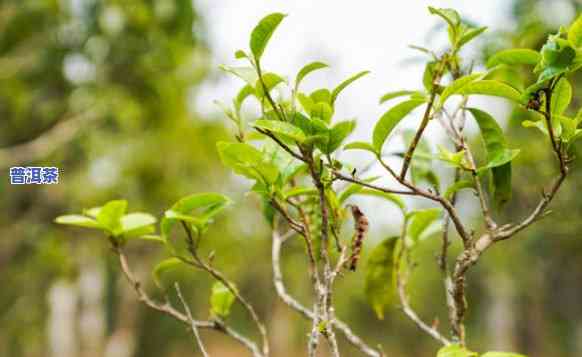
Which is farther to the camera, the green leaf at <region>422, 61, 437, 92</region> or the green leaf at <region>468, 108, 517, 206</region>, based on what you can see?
the green leaf at <region>422, 61, 437, 92</region>

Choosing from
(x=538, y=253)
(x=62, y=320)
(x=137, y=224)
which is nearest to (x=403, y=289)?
(x=137, y=224)

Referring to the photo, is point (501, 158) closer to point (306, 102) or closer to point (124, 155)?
point (306, 102)

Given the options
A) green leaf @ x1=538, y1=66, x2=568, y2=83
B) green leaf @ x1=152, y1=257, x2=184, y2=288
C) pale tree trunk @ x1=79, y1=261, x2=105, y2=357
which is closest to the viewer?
green leaf @ x1=538, y1=66, x2=568, y2=83

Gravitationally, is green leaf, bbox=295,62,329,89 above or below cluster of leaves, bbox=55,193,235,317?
above

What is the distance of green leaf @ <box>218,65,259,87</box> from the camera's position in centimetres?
58

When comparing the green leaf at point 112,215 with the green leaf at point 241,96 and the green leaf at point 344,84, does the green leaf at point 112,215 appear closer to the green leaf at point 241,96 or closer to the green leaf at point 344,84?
the green leaf at point 241,96

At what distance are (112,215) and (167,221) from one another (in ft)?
0.26

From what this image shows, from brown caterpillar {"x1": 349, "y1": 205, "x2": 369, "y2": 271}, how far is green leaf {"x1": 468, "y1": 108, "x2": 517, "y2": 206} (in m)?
0.15

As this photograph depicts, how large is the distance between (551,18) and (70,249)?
6.13m

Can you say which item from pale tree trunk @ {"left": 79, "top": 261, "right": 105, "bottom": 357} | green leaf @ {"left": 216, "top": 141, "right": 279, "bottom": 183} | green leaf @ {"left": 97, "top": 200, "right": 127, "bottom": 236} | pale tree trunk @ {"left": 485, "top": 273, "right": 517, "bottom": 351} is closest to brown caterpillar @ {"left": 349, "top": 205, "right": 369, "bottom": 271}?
green leaf @ {"left": 216, "top": 141, "right": 279, "bottom": 183}

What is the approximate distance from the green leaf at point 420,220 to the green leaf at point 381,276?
0.04 metres

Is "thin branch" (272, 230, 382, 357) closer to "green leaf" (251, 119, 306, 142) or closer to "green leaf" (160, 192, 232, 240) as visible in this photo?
"green leaf" (160, 192, 232, 240)

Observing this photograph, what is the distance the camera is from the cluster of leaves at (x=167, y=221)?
0.68m

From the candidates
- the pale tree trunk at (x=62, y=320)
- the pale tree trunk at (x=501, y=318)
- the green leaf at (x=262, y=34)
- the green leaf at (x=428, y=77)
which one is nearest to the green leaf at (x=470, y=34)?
the green leaf at (x=428, y=77)
